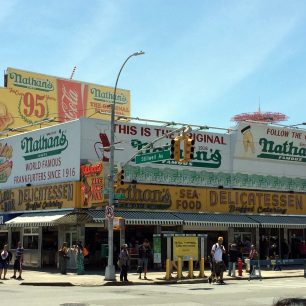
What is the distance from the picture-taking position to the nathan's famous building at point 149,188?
30.9m

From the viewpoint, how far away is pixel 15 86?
5828 cm

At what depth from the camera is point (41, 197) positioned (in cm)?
3372

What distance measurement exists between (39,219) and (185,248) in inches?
367

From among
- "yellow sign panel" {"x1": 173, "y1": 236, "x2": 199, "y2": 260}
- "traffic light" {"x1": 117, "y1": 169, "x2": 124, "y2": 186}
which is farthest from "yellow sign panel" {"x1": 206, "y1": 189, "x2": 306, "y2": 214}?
"traffic light" {"x1": 117, "y1": 169, "x2": 124, "y2": 186}

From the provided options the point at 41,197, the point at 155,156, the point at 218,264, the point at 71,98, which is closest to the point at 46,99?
the point at 71,98

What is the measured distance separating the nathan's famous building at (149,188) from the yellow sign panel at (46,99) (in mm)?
20254

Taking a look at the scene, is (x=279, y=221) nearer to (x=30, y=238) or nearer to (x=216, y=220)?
(x=216, y=220)

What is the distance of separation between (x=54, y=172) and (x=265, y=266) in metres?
13.5

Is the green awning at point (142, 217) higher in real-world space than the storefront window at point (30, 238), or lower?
higher

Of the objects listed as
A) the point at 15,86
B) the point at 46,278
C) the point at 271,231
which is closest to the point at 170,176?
the point at 271,231

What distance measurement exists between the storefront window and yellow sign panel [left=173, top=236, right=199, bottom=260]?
1089cm

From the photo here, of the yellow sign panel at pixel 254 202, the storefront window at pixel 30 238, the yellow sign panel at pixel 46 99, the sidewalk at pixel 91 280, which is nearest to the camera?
the sidewalk at pixel 91 280

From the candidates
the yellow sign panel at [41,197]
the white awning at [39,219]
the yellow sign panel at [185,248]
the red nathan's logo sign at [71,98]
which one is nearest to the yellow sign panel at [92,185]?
the yellow sign panel at [41,197]

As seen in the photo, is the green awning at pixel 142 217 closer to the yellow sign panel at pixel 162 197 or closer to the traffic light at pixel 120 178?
the yellow sign panel at pixel 162 197
